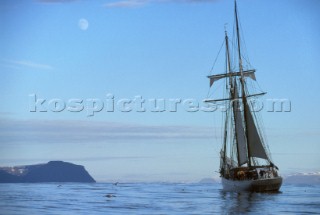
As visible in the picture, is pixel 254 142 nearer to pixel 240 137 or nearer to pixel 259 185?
pixel 240 137

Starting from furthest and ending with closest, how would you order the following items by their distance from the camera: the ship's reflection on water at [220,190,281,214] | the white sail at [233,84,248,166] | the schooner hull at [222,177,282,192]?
1. the white sail at [233,84,248,166]
2. the schooner hull at [222,177,282,192]
3. the ship's reflection on water at [220,190,281,214]

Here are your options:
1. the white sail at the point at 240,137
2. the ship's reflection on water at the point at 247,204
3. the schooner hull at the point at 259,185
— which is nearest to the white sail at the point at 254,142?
the white sail at the point at 240,137

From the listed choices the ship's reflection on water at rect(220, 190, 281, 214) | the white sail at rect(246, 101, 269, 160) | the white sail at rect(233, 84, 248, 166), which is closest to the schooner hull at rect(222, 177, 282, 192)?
the ship's reflection on water at rect(220, 190, 281, 214)

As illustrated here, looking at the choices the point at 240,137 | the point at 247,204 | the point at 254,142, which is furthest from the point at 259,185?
the point at 247,204

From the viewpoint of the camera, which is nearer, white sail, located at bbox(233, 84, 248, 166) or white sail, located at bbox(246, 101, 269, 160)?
white sail, located at bbox(246, 101, 269, 160)

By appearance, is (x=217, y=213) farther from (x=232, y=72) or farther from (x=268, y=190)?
(x=232, y=72)

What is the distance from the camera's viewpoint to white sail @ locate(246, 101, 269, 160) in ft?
313

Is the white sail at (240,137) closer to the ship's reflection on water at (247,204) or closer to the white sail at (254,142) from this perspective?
the white sail at (254,142)

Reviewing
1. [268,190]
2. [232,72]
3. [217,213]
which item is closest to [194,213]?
[217,213]

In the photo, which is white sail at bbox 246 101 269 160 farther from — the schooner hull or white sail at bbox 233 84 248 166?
the schooner hull

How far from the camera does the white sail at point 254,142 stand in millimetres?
95500

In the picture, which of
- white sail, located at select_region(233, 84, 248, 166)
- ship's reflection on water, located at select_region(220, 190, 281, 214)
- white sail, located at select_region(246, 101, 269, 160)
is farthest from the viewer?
white sail, located at select_region(233, 84, 248, 166)

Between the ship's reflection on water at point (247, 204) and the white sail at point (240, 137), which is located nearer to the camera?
the ship's reflection on water at point (247, 204)

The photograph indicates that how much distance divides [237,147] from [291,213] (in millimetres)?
40073
